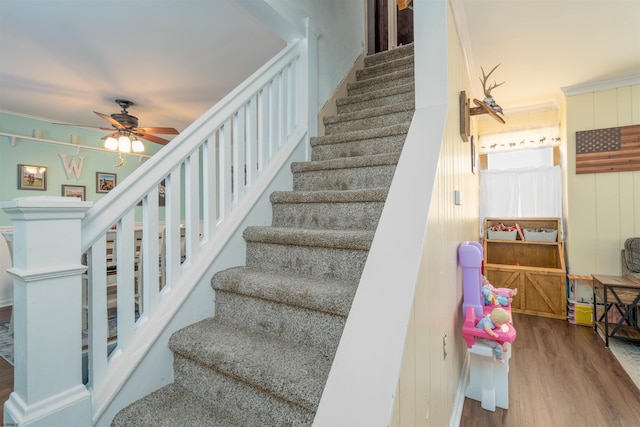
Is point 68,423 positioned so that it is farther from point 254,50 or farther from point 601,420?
point 254,50

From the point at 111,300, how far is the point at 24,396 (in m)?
2.26

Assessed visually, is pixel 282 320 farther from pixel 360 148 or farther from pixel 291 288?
pixel 360 148

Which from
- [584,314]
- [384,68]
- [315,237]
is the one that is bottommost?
[584,314]

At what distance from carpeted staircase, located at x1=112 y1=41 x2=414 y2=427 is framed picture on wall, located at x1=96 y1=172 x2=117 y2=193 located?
4377mm

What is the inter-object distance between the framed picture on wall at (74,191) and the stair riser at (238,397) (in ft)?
14.9

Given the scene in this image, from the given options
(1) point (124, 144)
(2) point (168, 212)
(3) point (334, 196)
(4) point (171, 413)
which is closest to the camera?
(4) point (171, 413)

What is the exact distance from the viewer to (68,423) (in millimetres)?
1013

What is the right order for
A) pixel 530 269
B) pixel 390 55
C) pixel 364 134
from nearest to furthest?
1. pixel 364 134
2. pixel 390 55
3. pixel 530 269

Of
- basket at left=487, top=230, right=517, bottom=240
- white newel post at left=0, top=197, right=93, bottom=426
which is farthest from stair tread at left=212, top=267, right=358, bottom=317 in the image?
basket at left=487, top=230, right=517, bottom=240

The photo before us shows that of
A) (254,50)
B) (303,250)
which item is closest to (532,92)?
(254,50)

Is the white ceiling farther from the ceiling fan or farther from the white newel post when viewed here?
the white newel post

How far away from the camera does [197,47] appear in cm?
284

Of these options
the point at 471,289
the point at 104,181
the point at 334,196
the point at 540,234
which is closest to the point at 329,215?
the point at 334,196

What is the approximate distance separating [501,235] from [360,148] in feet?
9.59
